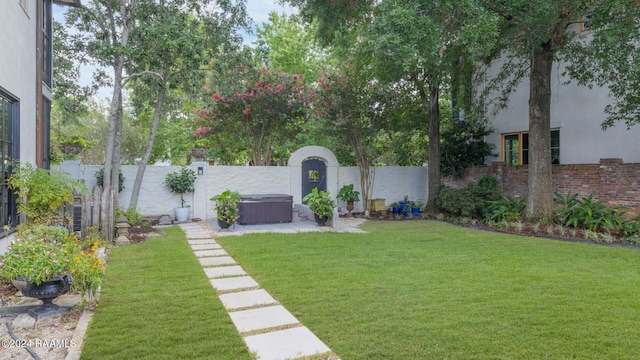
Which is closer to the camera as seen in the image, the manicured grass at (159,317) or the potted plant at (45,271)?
the manicured grass at (159,317)

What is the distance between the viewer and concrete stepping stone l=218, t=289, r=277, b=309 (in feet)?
12.4

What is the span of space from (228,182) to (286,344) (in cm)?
872

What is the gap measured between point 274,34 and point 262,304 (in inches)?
628

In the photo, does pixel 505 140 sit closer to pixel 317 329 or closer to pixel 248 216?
pixel 248 216

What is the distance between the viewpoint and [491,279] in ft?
15.1

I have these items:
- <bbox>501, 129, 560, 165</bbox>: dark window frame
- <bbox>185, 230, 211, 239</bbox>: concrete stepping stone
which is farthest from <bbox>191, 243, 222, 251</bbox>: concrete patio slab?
<bbox>501, 129, 560, 165</bbox>: dark window frame

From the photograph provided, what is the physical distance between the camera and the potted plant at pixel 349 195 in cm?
1184

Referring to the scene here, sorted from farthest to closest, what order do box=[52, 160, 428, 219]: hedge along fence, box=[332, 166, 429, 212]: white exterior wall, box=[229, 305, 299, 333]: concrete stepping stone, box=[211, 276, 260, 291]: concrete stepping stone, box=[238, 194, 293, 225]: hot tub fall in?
1. box=[332, 166, 429, 212]: white exterior wall
2. box=[52, 160, 428, 219]: hedge along fence
3. box=[238, 194, 293, 225]: hot tub
4. box=[211, 276, 260, 291]: concrete stepping stone
5. box=[229, 305, 299, 333]: concrete stepping stone

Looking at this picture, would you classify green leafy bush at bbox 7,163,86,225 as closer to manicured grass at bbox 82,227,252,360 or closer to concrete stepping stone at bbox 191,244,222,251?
manicured grass at bbox 82,227,252,360

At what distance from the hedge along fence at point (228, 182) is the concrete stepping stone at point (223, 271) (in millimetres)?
5918

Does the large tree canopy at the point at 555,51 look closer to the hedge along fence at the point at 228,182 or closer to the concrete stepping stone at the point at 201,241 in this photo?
the hedge along fence at the point at 228,182

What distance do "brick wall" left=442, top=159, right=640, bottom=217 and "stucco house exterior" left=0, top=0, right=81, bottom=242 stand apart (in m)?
11.1

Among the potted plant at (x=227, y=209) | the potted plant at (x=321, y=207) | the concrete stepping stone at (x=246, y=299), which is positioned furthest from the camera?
the potted plant at (x=321, y=207)

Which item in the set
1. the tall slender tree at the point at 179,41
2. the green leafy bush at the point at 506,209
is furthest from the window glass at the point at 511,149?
the tall slender tree at the point at 179,41
